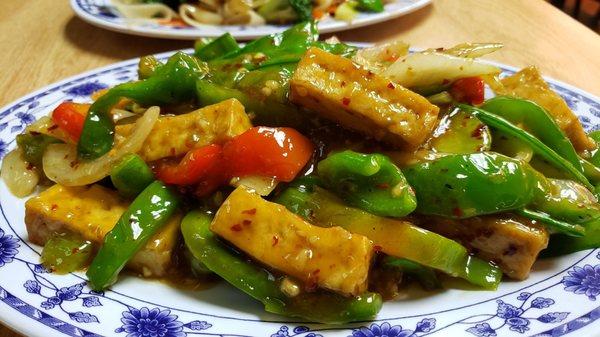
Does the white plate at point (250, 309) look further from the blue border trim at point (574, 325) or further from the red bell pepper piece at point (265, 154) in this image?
the red bell pepper piece at point (265, 154)

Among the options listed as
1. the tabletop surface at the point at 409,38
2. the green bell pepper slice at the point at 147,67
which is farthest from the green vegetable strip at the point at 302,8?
the green bell pepper slice at the point at 147,67


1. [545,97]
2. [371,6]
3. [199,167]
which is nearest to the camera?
[199,167]

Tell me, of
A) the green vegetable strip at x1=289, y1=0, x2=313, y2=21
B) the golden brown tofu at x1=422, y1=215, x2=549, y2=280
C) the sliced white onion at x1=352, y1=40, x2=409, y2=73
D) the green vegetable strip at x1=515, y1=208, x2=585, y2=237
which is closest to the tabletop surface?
the green vegetable strip at x1=289, y1=0, x2=313, y2=21

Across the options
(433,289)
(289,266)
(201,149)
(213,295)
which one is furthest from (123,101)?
(433,289)

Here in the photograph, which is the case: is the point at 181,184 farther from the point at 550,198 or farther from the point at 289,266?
the point at 550,198

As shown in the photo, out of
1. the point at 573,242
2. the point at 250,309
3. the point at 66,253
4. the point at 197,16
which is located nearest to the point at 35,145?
the point at 66,253

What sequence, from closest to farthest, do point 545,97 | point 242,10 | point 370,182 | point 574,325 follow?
point 574,325 → point 370,182 → point 545,97 → point 242,10

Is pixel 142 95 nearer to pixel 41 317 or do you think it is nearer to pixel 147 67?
pixel 147 67

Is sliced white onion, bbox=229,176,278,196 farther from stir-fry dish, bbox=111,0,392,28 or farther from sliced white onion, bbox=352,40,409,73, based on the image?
stir-fry dish, bbox=111,0,392,28
